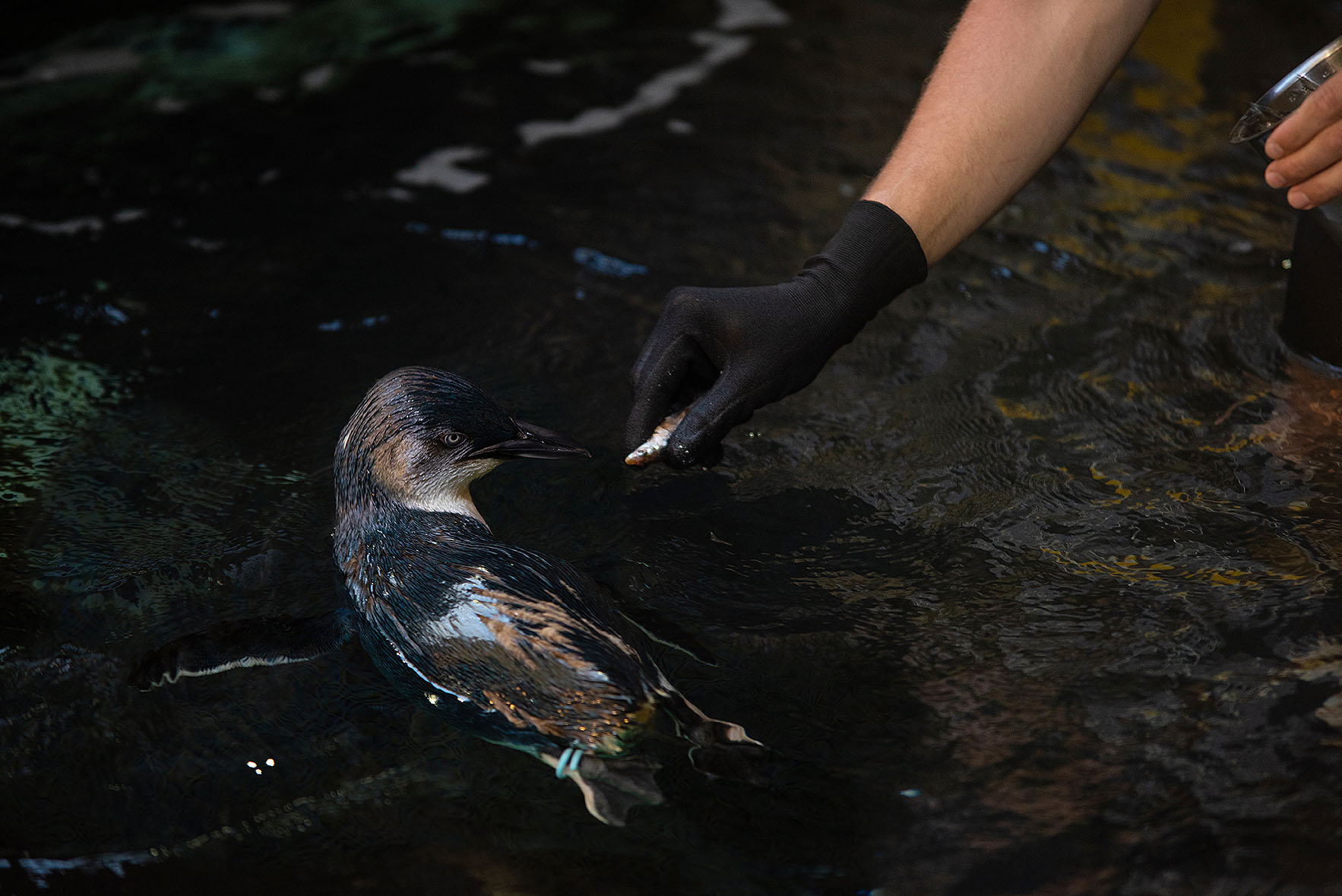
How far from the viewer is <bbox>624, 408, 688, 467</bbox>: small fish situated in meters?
3.11

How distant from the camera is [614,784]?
2.68m

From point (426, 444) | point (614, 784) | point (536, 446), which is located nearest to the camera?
point (614, 784)

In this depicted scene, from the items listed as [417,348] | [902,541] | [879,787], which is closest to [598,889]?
[879,787]

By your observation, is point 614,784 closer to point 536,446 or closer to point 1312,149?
point 536,446

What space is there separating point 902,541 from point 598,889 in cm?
143

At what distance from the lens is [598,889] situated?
8.13ft

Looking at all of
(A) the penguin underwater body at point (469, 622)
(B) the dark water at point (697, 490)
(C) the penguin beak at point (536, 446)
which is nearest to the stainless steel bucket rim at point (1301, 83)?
(B) the dark water at point (697, 490)

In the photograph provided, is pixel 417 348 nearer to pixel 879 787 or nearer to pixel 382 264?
pixel 382 264

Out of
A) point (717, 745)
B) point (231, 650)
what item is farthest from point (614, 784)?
point (231, 650)

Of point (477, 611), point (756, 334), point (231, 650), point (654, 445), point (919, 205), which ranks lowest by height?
point (231, 650)

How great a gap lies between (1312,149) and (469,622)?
7.81 ft

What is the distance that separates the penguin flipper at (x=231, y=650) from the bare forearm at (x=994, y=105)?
6.59ft

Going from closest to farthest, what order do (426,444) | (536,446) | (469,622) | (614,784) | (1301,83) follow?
(614,784), (469,622), (1301,83), (426,444), (536,446)

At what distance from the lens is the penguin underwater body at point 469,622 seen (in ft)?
8.93
